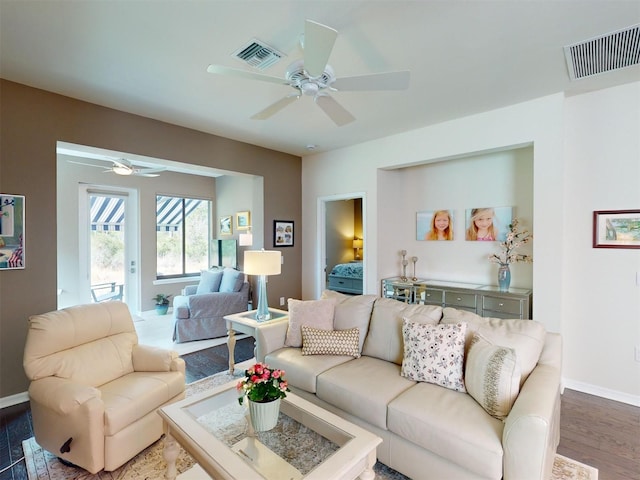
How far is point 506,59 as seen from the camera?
8.20 ft

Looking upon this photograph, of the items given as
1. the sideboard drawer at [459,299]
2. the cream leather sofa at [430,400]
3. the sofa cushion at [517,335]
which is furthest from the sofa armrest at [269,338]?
the sideboard drawer at [459,299]

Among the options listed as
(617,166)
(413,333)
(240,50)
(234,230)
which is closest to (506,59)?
(617,166)

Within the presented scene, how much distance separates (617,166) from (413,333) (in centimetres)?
255

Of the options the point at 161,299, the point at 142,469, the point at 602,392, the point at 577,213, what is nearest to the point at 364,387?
the point at 142,469

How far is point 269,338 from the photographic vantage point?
9.41 ft

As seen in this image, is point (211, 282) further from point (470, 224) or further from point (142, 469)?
point (470, 224)

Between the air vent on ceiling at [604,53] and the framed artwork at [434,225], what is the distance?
209cm

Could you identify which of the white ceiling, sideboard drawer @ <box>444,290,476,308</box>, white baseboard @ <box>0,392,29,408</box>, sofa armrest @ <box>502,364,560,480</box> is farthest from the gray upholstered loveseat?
sofa armrest @ <box>502,364,560,480</box>

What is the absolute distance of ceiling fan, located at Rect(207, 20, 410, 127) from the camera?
1.70 m

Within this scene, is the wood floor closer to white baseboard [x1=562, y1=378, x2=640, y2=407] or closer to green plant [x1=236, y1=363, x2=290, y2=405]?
white baseboard [x1=562, y1=378, x2=640, y2=407]

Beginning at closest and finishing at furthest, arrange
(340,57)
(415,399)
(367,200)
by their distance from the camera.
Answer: (415,399) → (340,57) → (367,200)

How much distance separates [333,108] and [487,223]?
263 cm

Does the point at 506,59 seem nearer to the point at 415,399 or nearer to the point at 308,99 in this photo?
the point at 308,99

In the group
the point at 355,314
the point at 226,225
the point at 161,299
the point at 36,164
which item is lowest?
the point at 161,299
